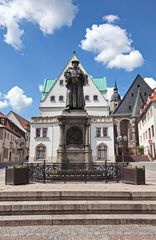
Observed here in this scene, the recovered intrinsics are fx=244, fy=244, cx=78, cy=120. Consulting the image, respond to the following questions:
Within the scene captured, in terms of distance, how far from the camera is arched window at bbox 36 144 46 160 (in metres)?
44.0

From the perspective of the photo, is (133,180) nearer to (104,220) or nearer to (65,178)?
(65,178)

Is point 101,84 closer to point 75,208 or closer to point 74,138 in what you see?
Result: point 74,138

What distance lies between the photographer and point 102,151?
4422 centimetres

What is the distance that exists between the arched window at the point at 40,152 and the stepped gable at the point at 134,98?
25.4 metres

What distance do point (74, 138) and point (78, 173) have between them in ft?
8.31

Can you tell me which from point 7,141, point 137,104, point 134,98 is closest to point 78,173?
A: point 7,141

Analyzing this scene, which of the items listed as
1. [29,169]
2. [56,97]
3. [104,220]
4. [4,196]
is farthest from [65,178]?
[56,97]

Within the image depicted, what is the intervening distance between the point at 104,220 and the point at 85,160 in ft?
23.1

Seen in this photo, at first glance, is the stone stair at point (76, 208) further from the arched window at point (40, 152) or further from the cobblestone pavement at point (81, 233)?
the arched window at point (40, 152)

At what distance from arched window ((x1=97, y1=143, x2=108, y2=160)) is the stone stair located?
119ft

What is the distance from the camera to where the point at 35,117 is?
4600 centimetres

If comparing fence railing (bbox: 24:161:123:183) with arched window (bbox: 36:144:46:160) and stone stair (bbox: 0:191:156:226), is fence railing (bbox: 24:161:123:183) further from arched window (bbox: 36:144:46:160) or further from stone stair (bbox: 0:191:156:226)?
Result: arched window (bbox: 36:144:46:160)

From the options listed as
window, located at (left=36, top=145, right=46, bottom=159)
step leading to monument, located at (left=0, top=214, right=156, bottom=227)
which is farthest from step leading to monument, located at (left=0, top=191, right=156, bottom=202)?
window, located at (left=36, top=145, right=46, bottom=159)

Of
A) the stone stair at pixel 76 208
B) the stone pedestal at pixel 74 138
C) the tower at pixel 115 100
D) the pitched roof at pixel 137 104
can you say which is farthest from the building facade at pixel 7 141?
the tower at pixel 115 100
